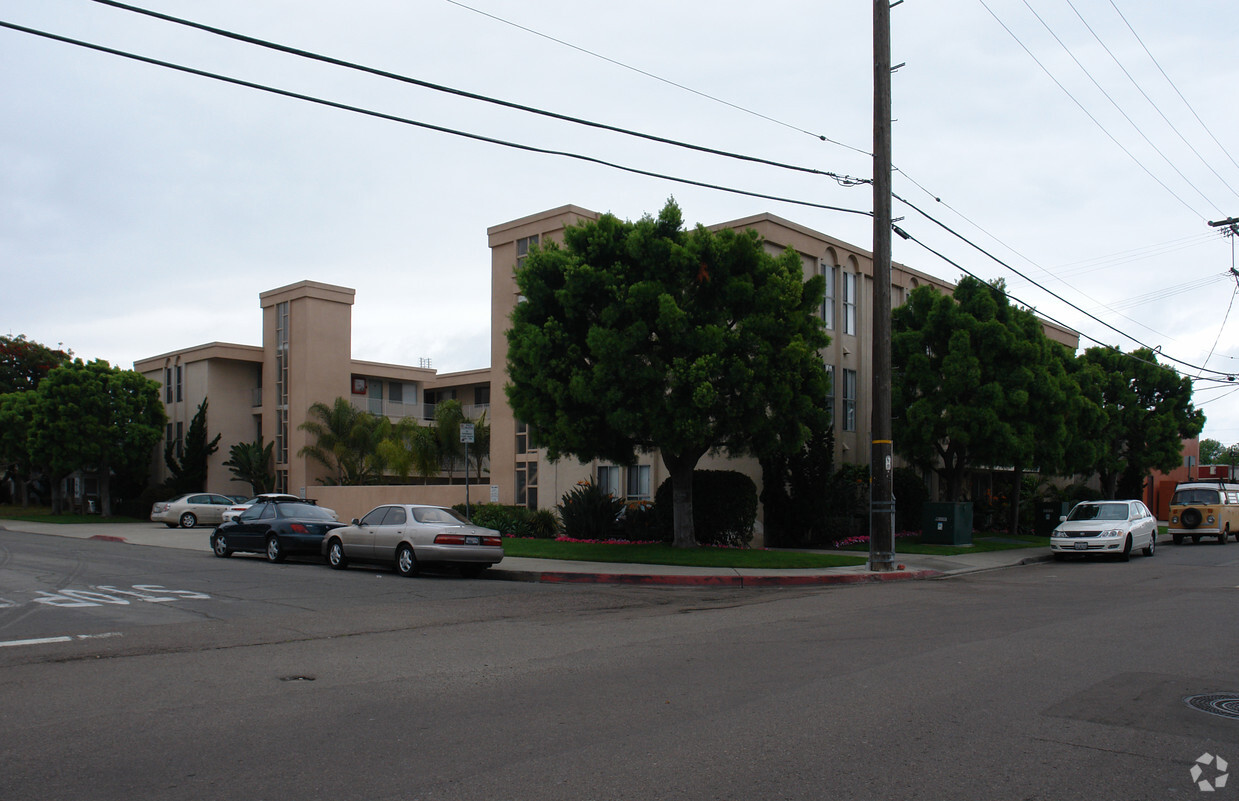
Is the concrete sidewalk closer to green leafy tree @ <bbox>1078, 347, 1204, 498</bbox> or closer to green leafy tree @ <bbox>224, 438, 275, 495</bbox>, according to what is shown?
green leafy tree @ <bbox>1078, 347, 1204, 498</bbox>

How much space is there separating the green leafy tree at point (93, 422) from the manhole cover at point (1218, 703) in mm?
47028

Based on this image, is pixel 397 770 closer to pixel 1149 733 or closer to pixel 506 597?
pixel 1149 733

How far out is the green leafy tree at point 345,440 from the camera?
42344 millimetres

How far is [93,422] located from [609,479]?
30.1 m

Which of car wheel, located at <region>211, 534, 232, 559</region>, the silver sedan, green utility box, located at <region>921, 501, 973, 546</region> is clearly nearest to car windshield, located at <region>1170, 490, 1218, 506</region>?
green utility box, located at <region>921, 501, 973, 546</region>

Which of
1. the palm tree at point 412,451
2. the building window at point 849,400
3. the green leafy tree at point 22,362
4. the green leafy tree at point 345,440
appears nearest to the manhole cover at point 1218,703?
the building window at point 849,400

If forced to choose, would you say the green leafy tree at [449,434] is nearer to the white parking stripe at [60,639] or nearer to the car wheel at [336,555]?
the car wheel at [336,555]

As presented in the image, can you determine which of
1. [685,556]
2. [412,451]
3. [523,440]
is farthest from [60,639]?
[412,451]

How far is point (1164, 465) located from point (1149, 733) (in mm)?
39355

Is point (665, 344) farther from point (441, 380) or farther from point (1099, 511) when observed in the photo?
point (441, 380)

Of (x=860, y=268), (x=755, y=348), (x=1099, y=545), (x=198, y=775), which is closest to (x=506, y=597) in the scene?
(x=755, y=348)

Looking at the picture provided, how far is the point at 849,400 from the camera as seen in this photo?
2920 cm

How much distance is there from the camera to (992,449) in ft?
87.2

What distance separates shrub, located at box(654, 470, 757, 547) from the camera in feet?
74.0
